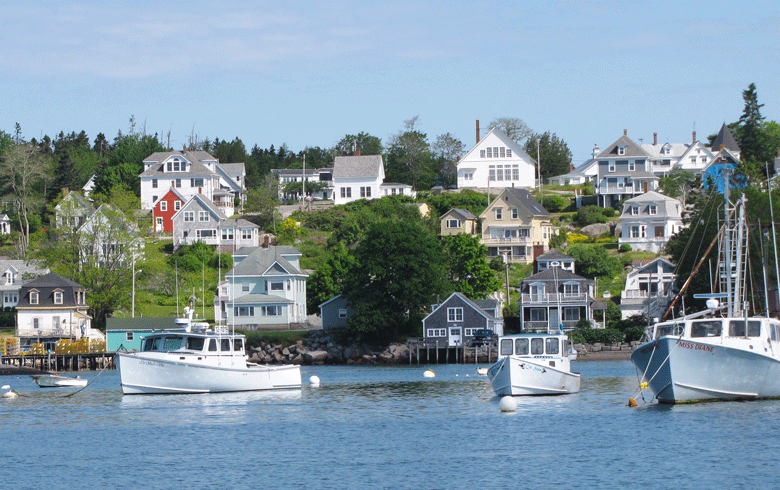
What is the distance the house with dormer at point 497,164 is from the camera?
126 meters

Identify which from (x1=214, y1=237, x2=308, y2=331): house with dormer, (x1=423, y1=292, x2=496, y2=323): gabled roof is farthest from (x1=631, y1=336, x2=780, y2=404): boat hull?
(x1=214, y1=237, x2=308, y2=331): house with dormer

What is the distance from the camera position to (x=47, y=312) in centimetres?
8469

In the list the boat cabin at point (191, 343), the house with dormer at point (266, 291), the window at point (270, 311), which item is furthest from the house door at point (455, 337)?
the boat cabin at point (191, 343)

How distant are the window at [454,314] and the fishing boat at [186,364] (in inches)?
1257

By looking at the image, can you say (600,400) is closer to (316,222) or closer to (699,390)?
(699,390)

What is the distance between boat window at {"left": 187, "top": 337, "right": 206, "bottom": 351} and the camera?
47.9 meters

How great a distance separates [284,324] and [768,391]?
58.0 m

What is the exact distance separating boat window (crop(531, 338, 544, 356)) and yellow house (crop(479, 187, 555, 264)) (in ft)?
191

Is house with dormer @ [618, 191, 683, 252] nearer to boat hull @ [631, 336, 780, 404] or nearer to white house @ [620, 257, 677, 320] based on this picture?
white house @ [620, 257, 677, 320]

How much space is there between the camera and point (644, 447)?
3100 centimetres

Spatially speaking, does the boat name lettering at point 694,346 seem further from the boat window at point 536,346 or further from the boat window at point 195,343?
the boat window at point 195,343

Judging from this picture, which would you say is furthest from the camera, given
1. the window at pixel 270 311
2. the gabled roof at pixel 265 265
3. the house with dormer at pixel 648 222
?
the house with dormer at pixel 648 222

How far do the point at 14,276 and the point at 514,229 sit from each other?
2048 inches

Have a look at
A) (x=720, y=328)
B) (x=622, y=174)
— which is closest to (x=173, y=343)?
(x=720, y=328)
